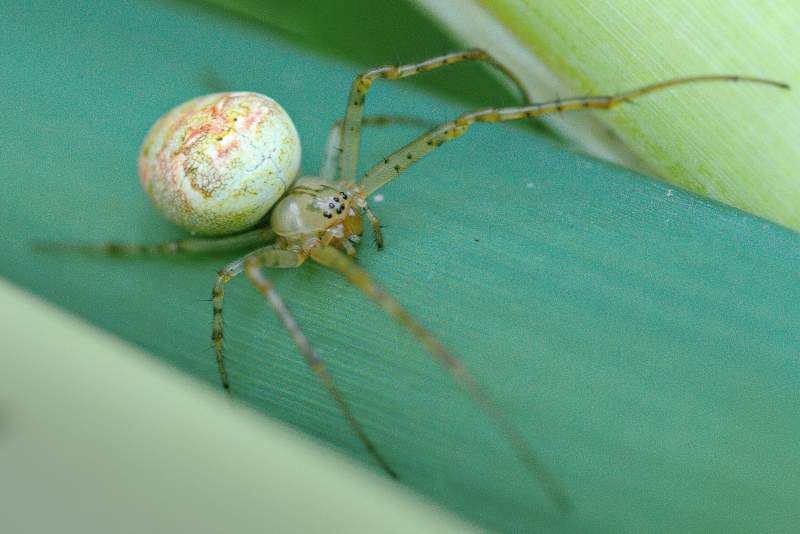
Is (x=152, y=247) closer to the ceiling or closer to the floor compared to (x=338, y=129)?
closer to the floor

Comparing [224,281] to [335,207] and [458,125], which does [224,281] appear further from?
[458,125]

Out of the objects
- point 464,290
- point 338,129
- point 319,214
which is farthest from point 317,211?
point 464,290

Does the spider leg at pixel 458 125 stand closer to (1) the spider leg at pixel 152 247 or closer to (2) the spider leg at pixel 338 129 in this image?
(2) the spider leg at pixel 338 129

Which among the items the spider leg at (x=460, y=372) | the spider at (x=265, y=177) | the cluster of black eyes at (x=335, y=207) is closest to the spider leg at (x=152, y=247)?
the spider at (x=265, y=177)

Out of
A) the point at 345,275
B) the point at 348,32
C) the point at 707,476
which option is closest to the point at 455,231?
the point at 345,275

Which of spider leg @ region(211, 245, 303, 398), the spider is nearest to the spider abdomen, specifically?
the spider

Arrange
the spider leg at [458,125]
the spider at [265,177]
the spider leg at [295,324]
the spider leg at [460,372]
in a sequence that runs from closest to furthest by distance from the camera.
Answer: the spider leg at [460,372] < the spider leg at [295,324] < the spider leg at [458,125] < the spider at [265,177]

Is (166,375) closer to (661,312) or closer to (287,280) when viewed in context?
(287,280)

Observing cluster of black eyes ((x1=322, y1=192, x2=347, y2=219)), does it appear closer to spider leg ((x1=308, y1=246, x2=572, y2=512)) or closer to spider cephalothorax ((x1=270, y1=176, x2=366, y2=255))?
spider cephalothorax ((x1=270, y1=176, x2=366, y2=255))
